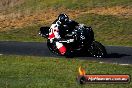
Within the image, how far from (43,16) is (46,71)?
27947 mm

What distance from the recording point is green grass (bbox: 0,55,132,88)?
1441 cm

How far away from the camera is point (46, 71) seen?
1734 centimetres

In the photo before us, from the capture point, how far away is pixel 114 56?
22.2 m

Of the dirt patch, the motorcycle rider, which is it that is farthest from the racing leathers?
the dirt patch

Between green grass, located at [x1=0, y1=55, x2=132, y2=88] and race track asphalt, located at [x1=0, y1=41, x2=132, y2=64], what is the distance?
4.01ft

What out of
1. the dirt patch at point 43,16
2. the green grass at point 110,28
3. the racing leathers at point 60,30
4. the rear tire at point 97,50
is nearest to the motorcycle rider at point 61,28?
the racing leathers at point 60,30

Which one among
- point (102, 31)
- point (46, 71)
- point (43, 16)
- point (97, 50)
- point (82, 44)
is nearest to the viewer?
point (46, 71)

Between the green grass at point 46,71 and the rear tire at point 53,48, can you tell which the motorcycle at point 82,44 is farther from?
the green grass at point 46,71

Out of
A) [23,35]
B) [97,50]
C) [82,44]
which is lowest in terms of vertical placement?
[23,35]

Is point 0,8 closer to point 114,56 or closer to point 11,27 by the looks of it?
point 11,27

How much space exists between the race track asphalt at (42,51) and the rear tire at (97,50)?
32 centimetres

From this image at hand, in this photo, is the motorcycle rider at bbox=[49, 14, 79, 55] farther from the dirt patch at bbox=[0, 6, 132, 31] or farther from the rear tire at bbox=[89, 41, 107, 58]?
the dirt patch at bbox=[0, 6, 132, 31]

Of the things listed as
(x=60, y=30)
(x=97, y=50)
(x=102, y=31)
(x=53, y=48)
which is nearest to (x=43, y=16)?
(x=102, y=31)

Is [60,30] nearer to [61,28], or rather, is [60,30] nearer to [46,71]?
[61,28]
